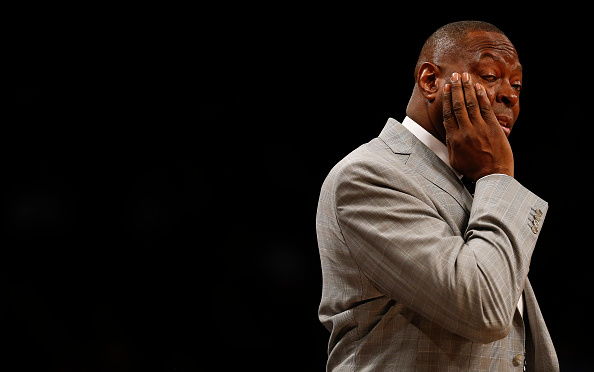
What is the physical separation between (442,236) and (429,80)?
363 millimetres

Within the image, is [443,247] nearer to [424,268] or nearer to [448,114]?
[424,268]

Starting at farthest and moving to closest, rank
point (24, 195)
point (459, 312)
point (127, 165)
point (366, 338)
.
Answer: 1. point (127, 165)
2. point (24, 195)
3. point (366, 338)
4. point (459, 312)

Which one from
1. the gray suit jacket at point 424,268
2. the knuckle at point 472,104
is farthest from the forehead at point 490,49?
the gray suit jacket at point 424,268

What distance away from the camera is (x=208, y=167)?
272cm

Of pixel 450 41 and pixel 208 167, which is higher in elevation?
pixel 450 41

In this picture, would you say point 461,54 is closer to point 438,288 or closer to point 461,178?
point 461,178

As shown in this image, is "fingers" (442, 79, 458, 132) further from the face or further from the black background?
the black background

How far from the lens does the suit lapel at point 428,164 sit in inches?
47.9

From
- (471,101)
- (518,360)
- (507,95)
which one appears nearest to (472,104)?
(471,101)

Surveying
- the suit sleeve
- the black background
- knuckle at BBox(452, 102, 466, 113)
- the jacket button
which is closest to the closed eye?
knuckle at BBox(452, 102, 466, 113)

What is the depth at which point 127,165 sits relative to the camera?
8.64ft

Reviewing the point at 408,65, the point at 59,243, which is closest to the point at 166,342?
the point at 59,243

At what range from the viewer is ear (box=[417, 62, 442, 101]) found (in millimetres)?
1304

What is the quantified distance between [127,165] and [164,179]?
14cm
